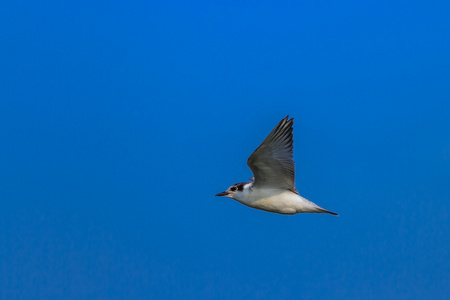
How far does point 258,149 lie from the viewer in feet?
22.3

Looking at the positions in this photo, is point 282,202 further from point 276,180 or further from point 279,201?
point 276,180

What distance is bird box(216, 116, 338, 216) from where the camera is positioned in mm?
6836

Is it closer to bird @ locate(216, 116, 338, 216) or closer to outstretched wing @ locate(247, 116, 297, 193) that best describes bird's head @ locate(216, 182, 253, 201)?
bird @ locate(216, 116, 338, 216)

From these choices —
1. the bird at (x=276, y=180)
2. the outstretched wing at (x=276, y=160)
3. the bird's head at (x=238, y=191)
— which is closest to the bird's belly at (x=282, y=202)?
the bird at (x=276, y=180)

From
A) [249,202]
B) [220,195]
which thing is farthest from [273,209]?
[220,195]

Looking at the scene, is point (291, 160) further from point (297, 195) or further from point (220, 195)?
point (220, 195)

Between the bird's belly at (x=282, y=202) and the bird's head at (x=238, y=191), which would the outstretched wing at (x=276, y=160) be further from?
the bird's head at (x=238, y=191)

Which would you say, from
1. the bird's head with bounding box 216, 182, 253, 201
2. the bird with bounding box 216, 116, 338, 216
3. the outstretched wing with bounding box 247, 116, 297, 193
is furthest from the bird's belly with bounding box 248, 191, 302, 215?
the bird's head with bounding box 216, 182, 253, 201

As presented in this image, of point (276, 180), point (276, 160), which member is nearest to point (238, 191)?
point (276, 180)

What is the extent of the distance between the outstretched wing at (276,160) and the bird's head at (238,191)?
0.25 meters

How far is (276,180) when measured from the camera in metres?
7.11

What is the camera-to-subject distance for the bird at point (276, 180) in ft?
22.4

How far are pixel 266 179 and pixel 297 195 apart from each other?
1.46ft

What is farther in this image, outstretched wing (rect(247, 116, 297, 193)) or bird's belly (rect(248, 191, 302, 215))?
bird's belly (rect(248, 191, 302, 215))
